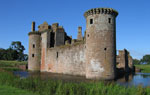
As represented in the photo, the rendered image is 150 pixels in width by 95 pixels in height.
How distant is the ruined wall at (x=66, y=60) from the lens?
24109 mm

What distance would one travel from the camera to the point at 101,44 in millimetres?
19359

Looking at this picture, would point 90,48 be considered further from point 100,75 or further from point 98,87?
point 98,87

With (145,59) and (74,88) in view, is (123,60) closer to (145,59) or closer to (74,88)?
(74,88)

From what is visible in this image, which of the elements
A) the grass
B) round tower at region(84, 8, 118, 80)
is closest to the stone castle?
round tower at region(84, 8, 118, 80)

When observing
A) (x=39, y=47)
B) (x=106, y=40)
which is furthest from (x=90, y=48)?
(x=39, y=47)

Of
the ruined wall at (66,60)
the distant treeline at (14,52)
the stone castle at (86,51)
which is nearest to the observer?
the stone castle at (86,51)

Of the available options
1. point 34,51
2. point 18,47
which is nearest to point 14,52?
point 18,47

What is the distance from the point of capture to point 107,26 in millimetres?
19719

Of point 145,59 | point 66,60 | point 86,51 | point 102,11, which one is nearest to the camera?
point 102,11

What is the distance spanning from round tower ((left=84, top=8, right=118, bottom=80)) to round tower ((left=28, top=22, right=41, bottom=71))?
59.5ft

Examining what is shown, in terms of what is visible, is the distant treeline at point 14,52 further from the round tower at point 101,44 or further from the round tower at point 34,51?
the round tower at point 101,44

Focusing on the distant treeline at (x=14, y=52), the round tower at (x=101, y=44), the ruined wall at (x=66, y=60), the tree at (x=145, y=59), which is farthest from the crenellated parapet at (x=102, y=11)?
the tree at (x=145, y=59)

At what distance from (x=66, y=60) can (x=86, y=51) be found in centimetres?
723

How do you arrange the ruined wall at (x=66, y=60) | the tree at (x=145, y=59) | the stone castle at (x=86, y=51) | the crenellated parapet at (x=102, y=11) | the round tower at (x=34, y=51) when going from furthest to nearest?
1. the tree at (x=145, y=59)
2. the round tower at (x=34, y=51)
3. the ruined wall at (x=66, y=60)
4. the crenellated parapet at (x=102, y=11)
5. the stone castle at (x=86, y=51)
